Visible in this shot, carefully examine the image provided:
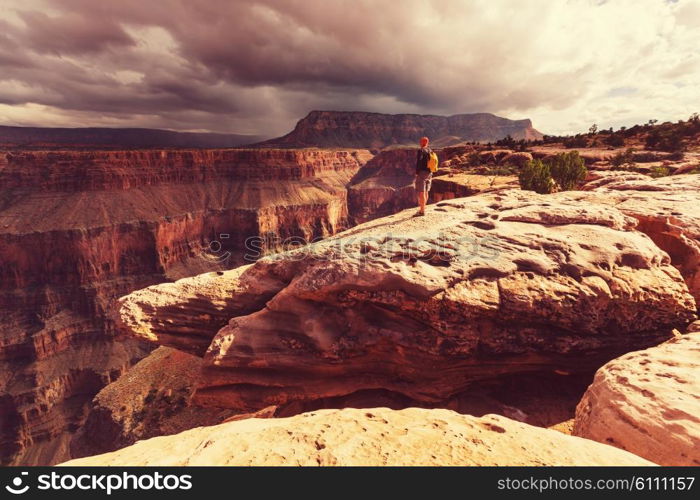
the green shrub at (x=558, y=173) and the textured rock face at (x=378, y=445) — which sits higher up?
the green shrub at (x=558, y=173)

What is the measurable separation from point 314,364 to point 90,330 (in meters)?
54.0

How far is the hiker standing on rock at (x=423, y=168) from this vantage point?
10867 mm

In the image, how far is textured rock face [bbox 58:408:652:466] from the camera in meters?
3.96

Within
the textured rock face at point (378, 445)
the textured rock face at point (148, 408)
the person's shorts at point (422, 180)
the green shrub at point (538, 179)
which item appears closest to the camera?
the textured rock face at point (378, 445)

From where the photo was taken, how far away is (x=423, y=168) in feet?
36.2

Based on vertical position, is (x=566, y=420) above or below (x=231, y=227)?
above

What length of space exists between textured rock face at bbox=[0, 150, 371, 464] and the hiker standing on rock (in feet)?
155

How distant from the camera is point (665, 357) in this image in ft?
20.1

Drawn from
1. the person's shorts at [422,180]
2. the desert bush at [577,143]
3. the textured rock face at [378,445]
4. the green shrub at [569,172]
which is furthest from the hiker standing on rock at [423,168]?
the desert bush at [577,143]

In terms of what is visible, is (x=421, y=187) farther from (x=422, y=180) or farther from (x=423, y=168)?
(x=423, y=168)

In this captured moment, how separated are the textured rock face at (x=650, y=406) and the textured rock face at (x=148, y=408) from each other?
14.6m

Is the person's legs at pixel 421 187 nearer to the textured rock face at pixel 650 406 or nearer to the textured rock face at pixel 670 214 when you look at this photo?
the textured rock face at pixel 670 214
